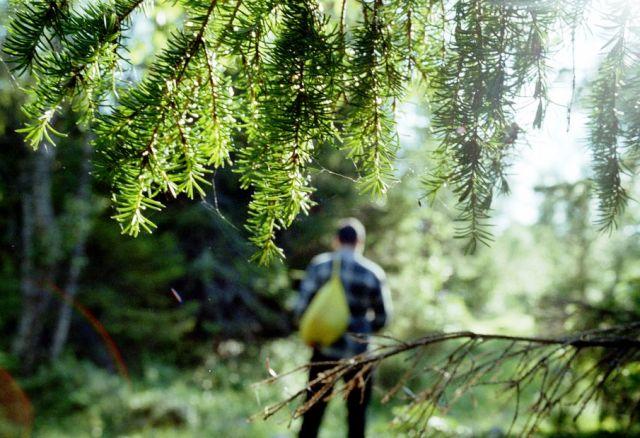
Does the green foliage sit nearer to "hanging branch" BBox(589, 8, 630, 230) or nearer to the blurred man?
"hanging branch" BBox(589, 8, 630, 230)

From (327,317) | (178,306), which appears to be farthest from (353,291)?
(178,306)

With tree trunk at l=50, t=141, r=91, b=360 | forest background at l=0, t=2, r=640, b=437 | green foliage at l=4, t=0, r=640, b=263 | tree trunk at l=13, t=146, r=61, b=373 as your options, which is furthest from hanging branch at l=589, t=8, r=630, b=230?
tree trunk at l=13, t=146, r=61, b=373

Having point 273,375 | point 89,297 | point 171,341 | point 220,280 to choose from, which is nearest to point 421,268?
point 220,280

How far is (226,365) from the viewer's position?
28.1 ft

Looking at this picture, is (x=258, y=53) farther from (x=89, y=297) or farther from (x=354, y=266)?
(x=89, y=297)

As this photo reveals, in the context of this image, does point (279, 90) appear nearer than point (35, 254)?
Yes

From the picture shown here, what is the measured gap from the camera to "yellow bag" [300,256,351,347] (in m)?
3.82

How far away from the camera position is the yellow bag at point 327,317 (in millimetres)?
3818

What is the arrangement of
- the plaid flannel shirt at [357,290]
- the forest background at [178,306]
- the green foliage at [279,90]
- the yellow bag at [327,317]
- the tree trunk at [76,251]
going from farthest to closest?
the tree trunk at [76,251]
the forest background at [178,306]
the plaid flannel shirt at [357,290]
the yellow bag at [327,317]
the green foliage at [279,90]

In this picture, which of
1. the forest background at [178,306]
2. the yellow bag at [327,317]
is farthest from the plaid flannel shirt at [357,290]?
the forest background at [178,306]

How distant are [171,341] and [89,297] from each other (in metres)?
1.47

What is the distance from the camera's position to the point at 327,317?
3.83 meters

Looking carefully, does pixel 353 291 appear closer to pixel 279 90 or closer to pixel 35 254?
pixel 279 90

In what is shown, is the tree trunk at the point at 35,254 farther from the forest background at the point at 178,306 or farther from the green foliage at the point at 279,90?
the green foliage at the point at 279,90
